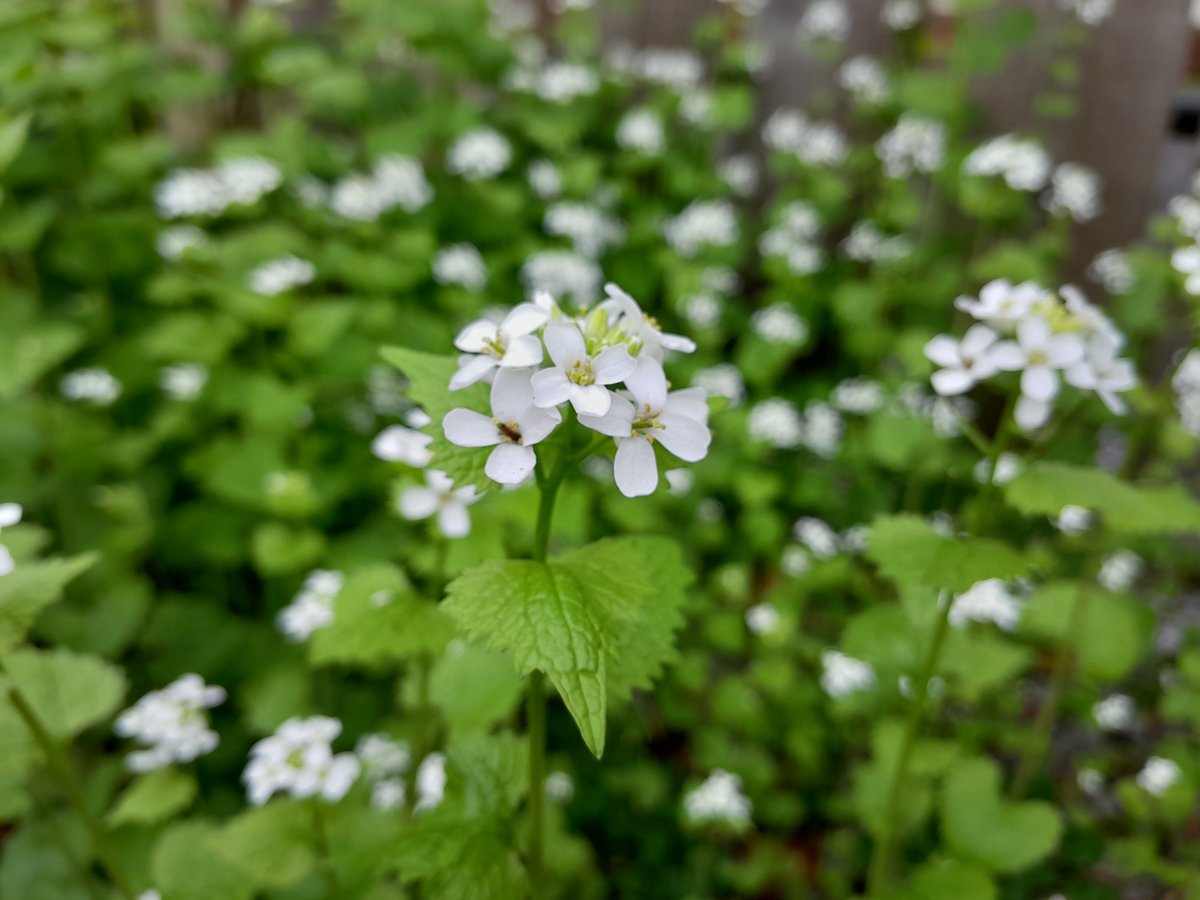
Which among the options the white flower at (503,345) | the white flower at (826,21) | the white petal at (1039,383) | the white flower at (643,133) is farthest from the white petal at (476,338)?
the white flower at (826,21)

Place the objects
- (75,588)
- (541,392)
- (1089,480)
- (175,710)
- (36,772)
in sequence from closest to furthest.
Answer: (541,392)
(1089,480)
(175,710)
(36,772)
(75,588)

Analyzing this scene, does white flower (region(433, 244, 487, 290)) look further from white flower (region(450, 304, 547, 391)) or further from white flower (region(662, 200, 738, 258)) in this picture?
white flower (region(450, 304, 547, 391))

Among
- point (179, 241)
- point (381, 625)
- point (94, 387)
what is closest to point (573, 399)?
point (381, 625)

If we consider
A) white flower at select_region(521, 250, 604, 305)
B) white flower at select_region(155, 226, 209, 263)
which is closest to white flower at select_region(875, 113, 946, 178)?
white flower at select_region(521, 250, 604, 305)

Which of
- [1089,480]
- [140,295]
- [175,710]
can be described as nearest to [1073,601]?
[1089,480]

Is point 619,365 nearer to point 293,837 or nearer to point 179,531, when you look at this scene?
point 293,837

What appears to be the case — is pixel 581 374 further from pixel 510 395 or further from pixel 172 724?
pixel 172 724
